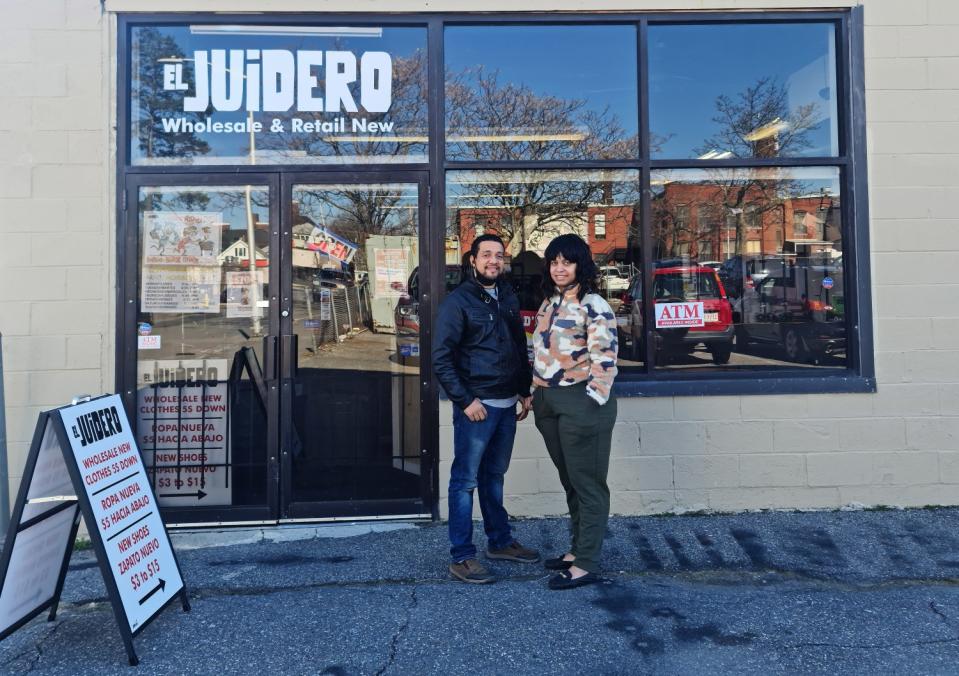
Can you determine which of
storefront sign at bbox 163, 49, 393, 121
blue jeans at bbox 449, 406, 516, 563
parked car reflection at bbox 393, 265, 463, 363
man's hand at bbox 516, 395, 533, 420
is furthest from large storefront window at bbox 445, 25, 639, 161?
blue jeans at bbox 449, 406, 516, 563

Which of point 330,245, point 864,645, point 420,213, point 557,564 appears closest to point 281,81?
point 330,245

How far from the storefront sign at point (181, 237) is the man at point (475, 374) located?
2.07 meters

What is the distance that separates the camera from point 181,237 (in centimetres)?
539

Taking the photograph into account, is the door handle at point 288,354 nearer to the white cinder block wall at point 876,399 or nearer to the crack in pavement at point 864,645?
the white cinder block wall at point 876,399

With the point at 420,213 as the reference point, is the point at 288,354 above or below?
below

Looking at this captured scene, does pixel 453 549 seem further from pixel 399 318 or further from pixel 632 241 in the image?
pixel 632 241

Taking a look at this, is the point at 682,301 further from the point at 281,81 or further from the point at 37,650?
the point at 37,650

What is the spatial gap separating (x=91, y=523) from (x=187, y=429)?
205 cm

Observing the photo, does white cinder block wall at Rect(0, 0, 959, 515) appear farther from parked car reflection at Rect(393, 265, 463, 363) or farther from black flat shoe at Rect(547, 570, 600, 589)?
black flat shoe at Rect(547, 570, 600, 589)

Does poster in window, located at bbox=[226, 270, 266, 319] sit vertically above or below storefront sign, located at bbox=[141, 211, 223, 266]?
below

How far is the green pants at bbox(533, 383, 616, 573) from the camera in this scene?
4.07 meters

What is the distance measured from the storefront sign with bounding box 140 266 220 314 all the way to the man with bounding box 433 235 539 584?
201 cm

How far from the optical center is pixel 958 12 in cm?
553

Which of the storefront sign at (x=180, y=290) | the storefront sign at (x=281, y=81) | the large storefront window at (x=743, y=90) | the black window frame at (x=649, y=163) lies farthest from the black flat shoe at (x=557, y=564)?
the storefront sign at (x=281, y=81)
